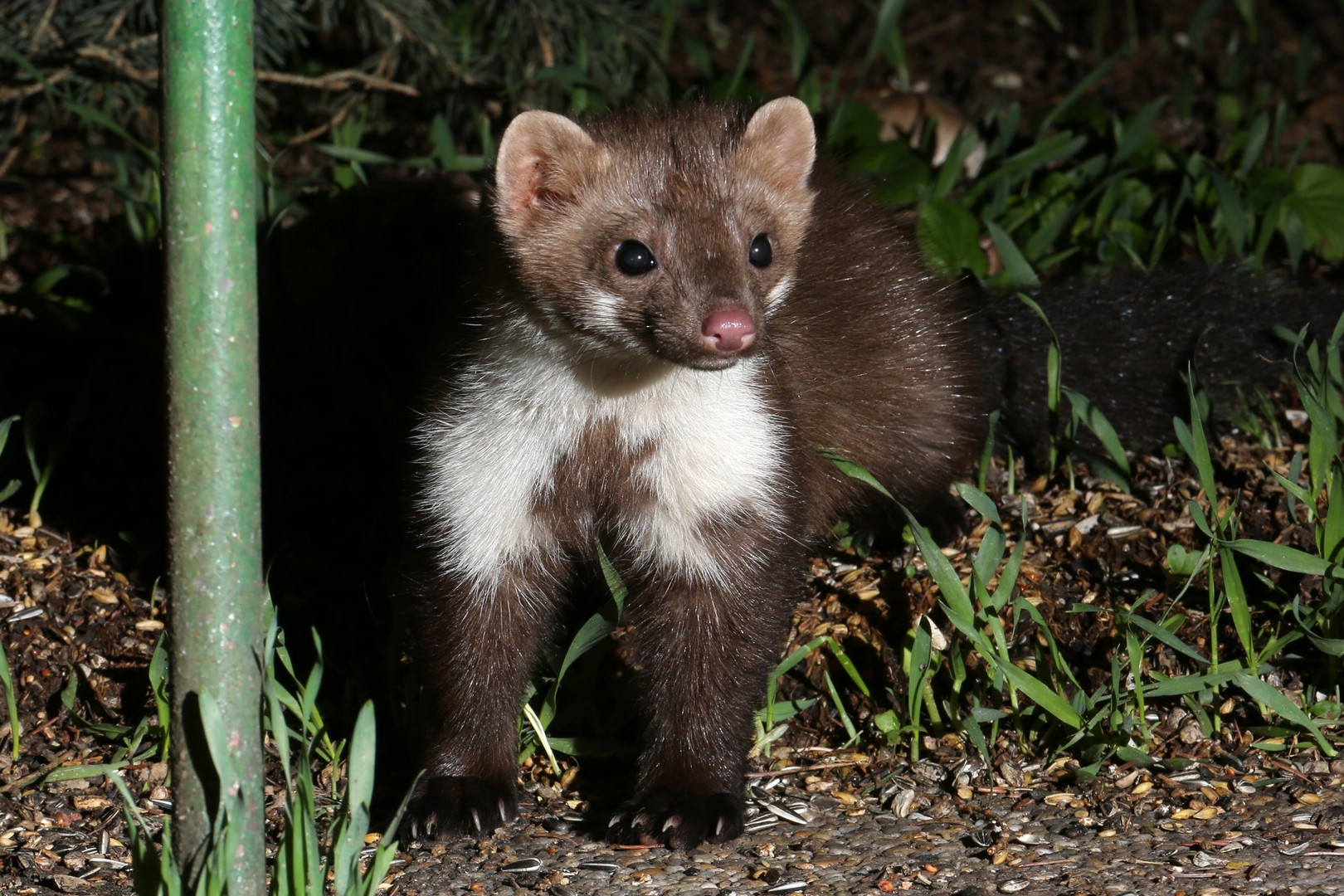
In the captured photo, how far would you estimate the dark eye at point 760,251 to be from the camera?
3.09 metres

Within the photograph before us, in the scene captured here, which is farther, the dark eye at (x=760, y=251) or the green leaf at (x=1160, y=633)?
the green leaf at (x=1160, y=633)

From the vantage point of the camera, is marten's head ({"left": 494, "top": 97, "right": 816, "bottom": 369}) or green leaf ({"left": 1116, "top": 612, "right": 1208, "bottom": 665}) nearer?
marten's head ({"left": 494, "top": 97, "right": 816, "bottom": 369})

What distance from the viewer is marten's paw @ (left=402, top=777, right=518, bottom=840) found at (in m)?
3.10

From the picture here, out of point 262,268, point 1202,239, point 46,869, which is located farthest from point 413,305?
point 1202,239

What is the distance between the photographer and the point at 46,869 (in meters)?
2.94

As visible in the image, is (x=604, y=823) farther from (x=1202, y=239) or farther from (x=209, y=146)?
(x=1202, y=239)

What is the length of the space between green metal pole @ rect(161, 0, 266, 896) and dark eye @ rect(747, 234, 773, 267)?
1.14 m

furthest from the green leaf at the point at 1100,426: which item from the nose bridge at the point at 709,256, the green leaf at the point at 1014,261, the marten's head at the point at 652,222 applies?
the nose bridge at the point at 709,256

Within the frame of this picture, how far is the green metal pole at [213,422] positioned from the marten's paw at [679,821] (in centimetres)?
86

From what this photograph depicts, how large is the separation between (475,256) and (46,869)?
1470 millimetres

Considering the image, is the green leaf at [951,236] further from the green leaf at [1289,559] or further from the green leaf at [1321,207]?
the green leaf at [1289,559]

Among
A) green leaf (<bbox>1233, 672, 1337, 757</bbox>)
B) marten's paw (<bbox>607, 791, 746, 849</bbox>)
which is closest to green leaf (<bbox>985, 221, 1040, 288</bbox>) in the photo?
green leaf (<bbox>1233, 672, 1337, 757</bbox>)

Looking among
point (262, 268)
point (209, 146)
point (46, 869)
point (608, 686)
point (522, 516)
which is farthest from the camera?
point (262, 268)

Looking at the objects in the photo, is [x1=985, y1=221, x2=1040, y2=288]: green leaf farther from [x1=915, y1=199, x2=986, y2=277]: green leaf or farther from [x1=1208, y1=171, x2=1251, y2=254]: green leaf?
[x1=1208, y1=171, x2=1251, y2=254]: green leaf
